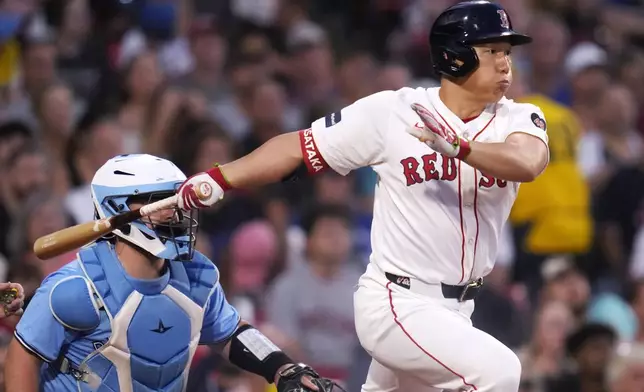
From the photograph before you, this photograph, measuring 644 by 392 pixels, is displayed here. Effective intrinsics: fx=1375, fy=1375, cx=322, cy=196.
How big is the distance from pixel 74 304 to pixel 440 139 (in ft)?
5.00

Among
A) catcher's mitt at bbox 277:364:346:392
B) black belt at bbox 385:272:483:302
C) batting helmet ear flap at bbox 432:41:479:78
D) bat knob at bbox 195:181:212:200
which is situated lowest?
catcher's mitt at bbox 277:364:346:392

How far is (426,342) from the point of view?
16.8 ft

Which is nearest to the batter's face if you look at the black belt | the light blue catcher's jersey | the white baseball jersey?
the white baseball jersey

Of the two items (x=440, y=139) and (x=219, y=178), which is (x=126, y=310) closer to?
(x=219, y=178)

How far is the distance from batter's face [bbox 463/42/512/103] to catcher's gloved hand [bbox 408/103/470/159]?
525mm

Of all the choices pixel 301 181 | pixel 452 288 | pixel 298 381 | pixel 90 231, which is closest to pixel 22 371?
pixel 90 231

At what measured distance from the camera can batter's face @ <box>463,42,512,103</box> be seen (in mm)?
5273

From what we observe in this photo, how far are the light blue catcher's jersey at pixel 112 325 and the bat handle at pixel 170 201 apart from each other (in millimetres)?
295

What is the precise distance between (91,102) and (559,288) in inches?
139

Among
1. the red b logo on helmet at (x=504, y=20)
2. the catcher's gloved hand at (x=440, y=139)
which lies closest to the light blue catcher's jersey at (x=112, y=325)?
the catcher's gloved hand at (x=440, y=139)

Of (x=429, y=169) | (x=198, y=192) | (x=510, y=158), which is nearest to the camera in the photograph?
(x=510, y=158)

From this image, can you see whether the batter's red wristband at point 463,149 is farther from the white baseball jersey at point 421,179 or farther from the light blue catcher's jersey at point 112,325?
the light blue catcher's jersey at point 112,325

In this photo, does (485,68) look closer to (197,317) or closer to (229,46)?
(197,317)

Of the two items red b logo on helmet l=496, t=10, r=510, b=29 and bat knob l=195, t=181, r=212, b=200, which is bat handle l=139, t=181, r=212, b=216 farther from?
red b logo on helmet l=496, t=10, r=510, b=29
